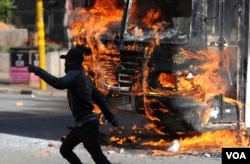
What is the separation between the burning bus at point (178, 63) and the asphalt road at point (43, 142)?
58 centimetres

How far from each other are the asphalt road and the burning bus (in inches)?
22.9

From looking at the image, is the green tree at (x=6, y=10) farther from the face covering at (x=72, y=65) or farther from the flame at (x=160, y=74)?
the face covering at (x=72, y=65)

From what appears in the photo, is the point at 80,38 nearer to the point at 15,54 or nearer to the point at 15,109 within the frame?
the point at 15,109

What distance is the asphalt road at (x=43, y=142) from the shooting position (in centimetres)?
923

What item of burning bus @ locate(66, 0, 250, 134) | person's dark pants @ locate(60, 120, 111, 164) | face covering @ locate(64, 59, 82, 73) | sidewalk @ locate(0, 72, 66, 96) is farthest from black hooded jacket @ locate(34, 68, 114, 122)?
sidewalk @ locate(0, 72, 66, 96)

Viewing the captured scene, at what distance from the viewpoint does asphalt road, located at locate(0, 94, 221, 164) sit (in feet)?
30.3

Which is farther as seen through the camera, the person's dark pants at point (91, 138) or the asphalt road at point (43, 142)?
the asphalt road at point (43, 142)

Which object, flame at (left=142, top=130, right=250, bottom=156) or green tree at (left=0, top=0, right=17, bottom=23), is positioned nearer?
flame at (left=142, top=130, right=250, bottom=156)

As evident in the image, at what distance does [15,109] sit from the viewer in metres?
15.7

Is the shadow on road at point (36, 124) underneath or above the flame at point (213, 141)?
underneath

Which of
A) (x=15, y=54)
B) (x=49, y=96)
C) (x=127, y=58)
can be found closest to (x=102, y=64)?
(x=127, y=58)

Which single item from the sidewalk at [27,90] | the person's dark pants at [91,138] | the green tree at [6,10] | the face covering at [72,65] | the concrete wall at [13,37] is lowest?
the sidewalk at [27,90]

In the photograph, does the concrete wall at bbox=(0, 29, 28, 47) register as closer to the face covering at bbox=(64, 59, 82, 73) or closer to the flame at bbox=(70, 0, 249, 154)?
the flame at bbox=(70, 0, 249, 154)

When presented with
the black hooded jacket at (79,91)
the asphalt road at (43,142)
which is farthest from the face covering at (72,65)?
the asphalt road at (43,142)
